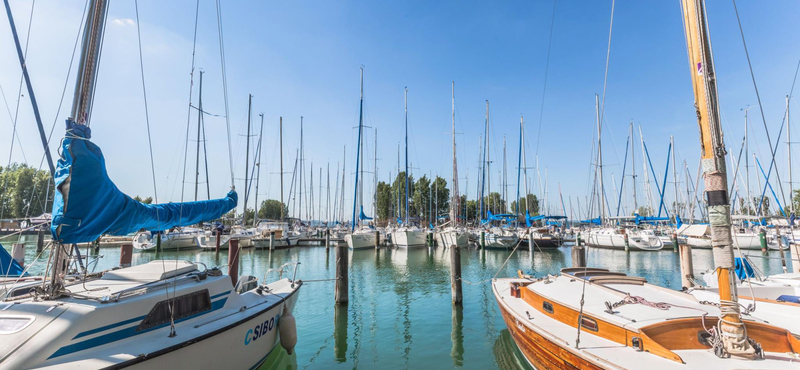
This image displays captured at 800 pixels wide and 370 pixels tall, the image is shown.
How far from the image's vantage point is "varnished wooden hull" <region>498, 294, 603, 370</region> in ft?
19.5

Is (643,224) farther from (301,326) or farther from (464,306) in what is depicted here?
(301,326)

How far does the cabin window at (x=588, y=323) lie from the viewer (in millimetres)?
6512

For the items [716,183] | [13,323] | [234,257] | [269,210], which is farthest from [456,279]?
[269,210]

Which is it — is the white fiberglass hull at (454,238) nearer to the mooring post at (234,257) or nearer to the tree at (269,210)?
the mooring post at (234,257)

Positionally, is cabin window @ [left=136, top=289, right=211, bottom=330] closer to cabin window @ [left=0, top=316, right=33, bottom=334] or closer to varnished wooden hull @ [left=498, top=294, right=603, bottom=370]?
cabin window @ [left=0, top=316, right=33, bottom=334]

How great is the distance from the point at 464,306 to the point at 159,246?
33.7 m

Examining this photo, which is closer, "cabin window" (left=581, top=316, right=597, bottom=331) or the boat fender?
"cabin window" (left=581, top=316, right=597, bottom=331)

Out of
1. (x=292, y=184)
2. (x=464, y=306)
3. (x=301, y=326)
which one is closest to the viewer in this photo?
(x=301, y=326)

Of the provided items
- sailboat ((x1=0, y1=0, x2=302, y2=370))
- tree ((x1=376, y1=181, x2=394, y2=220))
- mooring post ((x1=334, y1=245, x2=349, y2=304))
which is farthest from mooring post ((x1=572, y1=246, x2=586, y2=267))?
tree ((x1=376, y1=181, x2=394, y2=220))

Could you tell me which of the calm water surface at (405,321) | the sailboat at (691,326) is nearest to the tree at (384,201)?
the calm water surface at (405,321)

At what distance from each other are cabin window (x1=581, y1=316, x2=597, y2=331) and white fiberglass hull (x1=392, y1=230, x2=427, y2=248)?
105 feet

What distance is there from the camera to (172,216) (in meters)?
7.84

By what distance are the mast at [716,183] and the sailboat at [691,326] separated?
11 millimetres

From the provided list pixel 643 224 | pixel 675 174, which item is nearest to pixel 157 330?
pixel 643 224
